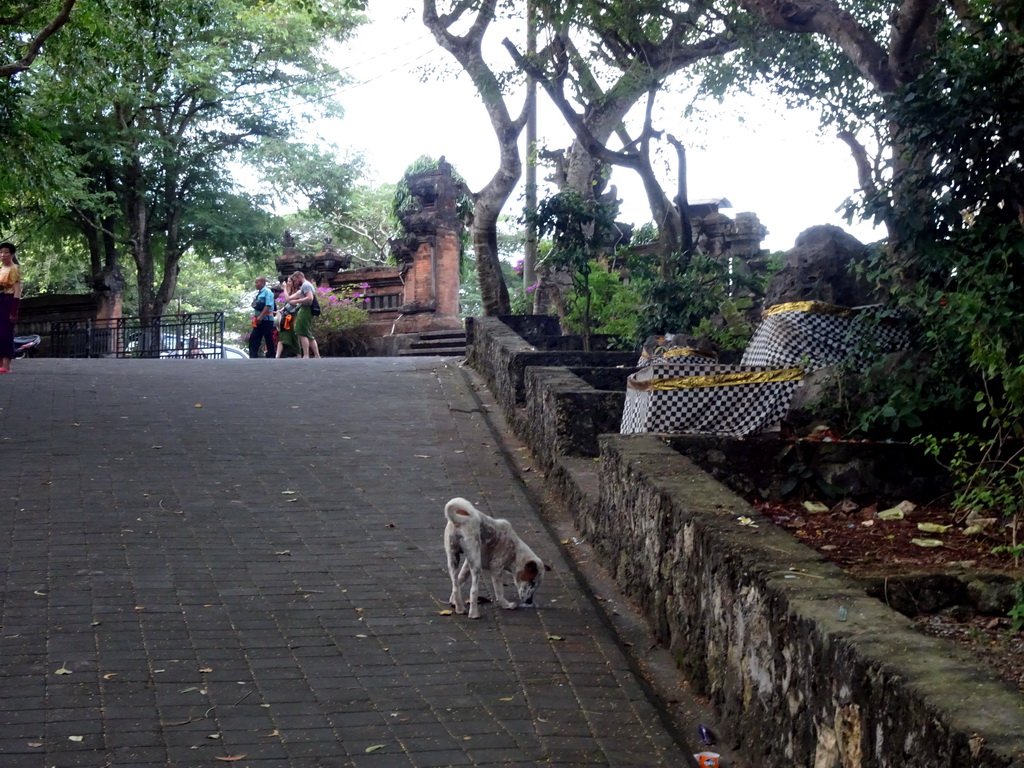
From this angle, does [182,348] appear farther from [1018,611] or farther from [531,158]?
[1018,611]

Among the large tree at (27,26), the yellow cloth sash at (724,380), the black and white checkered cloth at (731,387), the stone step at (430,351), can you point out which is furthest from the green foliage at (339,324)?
the yellow cloth sash at (724,380)

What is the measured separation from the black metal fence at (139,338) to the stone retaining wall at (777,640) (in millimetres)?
22902

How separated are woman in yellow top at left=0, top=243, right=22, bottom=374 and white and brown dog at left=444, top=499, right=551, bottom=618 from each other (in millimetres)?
10339

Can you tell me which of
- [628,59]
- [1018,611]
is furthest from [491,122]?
[1018,611]

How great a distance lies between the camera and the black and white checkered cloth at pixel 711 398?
879 centimetres

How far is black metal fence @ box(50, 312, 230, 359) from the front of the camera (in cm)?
2973

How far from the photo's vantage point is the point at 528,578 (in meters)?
6.70

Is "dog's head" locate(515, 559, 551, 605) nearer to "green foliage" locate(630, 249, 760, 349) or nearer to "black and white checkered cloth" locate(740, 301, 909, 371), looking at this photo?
"black and white checkered cloth" locate(740, 301, 909, 371)

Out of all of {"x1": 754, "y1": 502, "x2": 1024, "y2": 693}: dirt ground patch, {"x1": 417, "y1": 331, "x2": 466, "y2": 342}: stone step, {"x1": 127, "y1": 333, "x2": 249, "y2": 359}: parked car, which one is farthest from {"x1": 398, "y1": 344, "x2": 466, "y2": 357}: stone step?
{"x1": 754, "y1": 502, "x2": 1024, "y2": 693}: dirt ground patch

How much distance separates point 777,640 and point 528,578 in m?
2.47

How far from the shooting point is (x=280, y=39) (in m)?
31.4

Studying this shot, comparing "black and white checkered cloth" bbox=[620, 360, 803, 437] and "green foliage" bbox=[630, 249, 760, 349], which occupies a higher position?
"green foliage" bbox=[630, 249, 760, 349]

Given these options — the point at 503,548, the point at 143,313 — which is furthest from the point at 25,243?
the point at 503,548

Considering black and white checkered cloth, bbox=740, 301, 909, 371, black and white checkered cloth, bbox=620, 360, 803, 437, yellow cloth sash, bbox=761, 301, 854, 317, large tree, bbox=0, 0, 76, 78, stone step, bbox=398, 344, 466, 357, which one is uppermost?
large tree, bbox=0, 0, 76, 78
